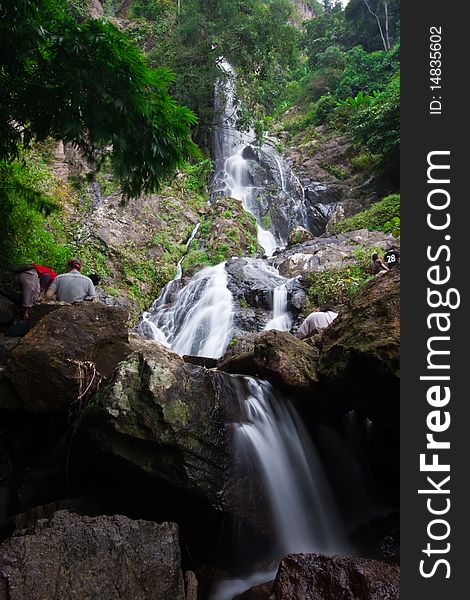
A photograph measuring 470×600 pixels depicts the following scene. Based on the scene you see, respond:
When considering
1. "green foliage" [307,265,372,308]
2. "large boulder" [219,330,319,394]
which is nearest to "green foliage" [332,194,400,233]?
"green foliage" [307,265,372,308]

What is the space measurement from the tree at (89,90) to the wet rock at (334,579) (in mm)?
4280

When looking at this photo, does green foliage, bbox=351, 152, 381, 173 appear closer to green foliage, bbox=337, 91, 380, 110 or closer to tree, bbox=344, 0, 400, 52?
green foliage, bbox=337, 91, 380, 110

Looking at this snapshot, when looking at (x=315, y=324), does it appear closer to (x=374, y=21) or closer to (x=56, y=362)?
(x=56, y=362)

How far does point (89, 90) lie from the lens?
4355mm

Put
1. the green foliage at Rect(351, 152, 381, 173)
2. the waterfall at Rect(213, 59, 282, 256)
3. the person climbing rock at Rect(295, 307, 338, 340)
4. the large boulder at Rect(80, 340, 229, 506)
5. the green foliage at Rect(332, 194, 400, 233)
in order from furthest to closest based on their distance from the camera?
1. the green foliage at Rect(351, 152, 381, 173)
2. the waterfall at Rect(213, 59, 282, 256)
3. the green foliage at Rect(332, 194, 400, 233)
4. the person climbing rock at Rect(295, 307, 338, 340)
5. the large boulder at Rect(80, 340, 229, 506)

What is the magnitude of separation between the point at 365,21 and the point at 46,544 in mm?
38096

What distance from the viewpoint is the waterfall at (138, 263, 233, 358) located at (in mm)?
10805

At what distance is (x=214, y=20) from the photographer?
16.2 metres

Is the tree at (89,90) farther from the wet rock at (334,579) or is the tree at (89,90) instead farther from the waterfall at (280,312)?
the waterfall at (280,312)

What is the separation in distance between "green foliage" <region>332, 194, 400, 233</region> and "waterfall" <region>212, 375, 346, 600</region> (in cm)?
1167

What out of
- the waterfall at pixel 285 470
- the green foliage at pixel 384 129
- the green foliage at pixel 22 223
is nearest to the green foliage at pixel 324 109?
the green foliage at pixel 384 129

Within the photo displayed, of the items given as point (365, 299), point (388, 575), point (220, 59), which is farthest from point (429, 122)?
point (220, 59)

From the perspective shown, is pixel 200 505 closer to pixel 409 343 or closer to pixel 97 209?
pixel 409 343

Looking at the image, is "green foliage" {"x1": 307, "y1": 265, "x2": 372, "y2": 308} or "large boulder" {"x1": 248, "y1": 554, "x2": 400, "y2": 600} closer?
"large boulder" {"x1": 248, "y1": 554, "x2": 400, "y2": 600}
